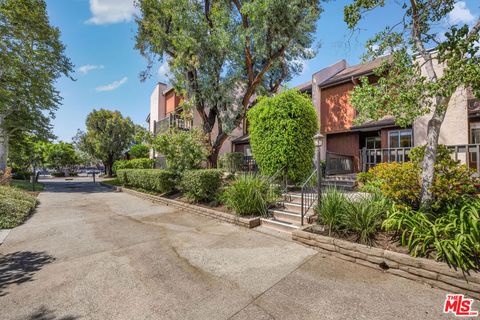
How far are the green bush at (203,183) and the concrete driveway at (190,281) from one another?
2.64 m

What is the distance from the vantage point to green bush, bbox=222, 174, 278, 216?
6816mm

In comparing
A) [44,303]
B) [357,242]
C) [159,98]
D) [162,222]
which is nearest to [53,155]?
[159,98]

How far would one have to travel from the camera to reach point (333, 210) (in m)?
5.11

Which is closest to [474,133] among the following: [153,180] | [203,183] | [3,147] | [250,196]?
[250,196]

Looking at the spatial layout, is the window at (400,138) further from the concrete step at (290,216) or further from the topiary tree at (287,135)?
the concrete step at (290,216)

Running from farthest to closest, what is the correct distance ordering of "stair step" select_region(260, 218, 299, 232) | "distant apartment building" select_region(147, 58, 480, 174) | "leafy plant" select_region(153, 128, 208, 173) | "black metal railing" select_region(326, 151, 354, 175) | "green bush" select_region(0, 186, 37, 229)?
"black metal railing" select_region(326, 151, 354, 175) → "leafy plant" select_region(153, 128, 208, 173) → "distant apartment building" select_region(147, 58, 480, 174) → "green bush" select_region(0, 186, 37, 229) → "stair step" select_region(260, 218, 299, 232)

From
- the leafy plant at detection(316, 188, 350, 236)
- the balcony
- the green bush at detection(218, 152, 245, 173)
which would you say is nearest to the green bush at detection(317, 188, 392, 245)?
the leafy plant at detection(316, 188, 350, 236)

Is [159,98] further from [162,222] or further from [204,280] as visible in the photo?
[204,280]

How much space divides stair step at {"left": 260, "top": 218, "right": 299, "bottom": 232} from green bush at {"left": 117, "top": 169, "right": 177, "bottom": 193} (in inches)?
237

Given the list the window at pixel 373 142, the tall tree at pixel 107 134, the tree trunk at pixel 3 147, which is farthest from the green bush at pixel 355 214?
the tall tree at pixel 107 134

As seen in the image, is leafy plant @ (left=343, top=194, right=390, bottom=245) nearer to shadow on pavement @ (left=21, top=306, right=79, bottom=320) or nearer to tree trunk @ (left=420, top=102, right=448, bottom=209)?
tree trunk @ (left=420, top=102, right=448, bottom=209)

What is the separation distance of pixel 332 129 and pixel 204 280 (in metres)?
13.9

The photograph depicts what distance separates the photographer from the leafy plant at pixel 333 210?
4930 mm

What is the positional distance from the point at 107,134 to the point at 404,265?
3320cm
